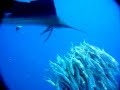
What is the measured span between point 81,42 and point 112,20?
0.36m

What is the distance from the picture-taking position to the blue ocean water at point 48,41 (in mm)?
2451

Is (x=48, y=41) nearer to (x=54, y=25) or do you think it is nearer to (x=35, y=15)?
(x=54, y=25)

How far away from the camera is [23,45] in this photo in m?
2.47

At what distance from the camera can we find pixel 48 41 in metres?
2.46

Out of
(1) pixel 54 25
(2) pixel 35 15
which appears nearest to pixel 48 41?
(1) pixel 54 25

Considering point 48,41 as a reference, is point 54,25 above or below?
above

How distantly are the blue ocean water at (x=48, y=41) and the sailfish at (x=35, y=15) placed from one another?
41 mm

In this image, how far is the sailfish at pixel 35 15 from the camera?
245cm

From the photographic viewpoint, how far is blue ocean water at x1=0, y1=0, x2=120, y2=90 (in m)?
2.45

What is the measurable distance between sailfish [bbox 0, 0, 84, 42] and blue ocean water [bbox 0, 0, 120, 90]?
0.04 meters

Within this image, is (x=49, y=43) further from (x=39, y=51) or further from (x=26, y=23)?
(x=26, y=23)

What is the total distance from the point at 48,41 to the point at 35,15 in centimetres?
27

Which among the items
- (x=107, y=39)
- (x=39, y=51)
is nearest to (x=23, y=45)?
(x=39, y=51)

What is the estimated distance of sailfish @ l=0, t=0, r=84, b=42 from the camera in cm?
245
